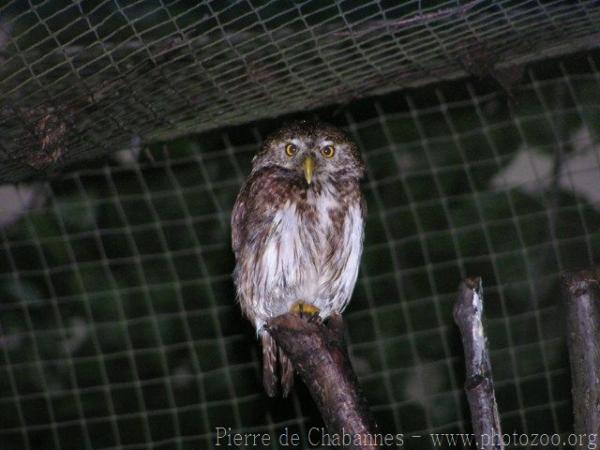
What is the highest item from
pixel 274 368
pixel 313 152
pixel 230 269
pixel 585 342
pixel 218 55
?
pixel 218 55

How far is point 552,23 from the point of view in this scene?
3887 mm

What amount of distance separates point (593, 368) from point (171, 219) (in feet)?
10.5

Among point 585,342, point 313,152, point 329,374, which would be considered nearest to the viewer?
point 585,342

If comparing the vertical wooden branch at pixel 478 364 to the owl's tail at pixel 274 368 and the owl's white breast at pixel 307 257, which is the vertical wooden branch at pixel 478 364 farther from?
the owl's tail at pixel 274 368

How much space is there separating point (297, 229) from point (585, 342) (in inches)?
65.2

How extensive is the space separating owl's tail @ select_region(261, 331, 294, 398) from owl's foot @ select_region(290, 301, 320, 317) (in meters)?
0.30

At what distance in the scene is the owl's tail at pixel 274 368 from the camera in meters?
4.07

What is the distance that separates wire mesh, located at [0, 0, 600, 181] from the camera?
363 centimetres

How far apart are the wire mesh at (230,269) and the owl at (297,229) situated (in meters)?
1.00

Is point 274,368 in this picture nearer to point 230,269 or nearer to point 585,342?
point 230,269

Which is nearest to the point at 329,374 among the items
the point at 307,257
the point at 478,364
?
the point at 478,364

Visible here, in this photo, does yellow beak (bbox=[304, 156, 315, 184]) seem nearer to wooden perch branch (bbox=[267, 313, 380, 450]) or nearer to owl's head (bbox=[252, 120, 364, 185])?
owl's head (bbox=[252, 120, 364, 185])

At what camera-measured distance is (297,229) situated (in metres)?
3.85

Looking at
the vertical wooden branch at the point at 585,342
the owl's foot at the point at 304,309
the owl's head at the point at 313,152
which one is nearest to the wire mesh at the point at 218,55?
the owl's head at the point at 313,152
